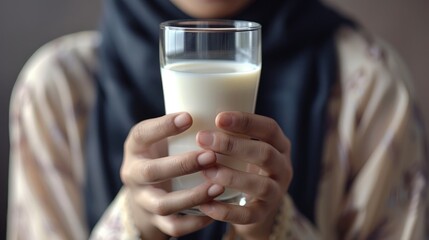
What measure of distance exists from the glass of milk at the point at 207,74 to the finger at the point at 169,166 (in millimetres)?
33

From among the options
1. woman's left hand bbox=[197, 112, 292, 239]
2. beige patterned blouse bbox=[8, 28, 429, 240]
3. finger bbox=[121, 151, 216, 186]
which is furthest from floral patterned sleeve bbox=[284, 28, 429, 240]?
finger bbox=[121, 151, 216, 186]

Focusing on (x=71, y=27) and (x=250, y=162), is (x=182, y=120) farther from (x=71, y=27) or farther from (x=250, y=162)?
(x=71, y=27)

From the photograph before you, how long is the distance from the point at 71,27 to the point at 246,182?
2.88 ft

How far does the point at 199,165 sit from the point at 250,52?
0.45ft

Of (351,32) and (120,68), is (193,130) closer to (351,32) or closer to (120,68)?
(120,68)

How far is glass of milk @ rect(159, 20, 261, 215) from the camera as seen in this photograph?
2.07 feet

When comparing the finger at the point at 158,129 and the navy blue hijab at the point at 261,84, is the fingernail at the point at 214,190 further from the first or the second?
the navy blue hijab at the point at 261,84

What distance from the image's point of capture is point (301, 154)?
1.04 m

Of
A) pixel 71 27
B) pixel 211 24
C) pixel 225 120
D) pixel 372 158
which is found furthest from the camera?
pixel 71 27

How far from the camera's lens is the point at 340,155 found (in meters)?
1.05

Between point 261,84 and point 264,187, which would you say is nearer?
point 264,187

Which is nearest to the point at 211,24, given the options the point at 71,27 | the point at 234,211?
the point at 234,211

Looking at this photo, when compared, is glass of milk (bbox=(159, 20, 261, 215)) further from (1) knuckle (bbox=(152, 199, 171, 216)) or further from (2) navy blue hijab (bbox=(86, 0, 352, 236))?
(2) navy blue hijab (bbox=(86, 0, 352, 236))

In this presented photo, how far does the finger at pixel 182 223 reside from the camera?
0.68 m
